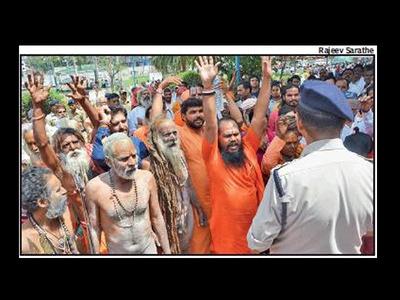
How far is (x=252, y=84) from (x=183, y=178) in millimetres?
927

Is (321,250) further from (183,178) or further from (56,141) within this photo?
(56,141)

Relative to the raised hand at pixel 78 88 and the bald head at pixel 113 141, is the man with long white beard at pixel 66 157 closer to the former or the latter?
the raised hand at pixel 78 88

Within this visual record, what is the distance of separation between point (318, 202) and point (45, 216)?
228 centimetres

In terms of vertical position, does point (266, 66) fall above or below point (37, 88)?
above

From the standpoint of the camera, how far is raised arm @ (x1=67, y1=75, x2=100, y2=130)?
5.25m

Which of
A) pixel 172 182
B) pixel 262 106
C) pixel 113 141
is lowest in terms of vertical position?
pixel 172 182

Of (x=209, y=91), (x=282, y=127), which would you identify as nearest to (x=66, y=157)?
(x=209, y=91)

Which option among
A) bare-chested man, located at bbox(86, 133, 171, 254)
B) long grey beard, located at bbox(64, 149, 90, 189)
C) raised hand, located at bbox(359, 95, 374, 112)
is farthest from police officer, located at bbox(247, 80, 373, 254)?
long grey beard, located at bbox(64, 149, 90, 189)

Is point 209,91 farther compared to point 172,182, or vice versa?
point 172,182

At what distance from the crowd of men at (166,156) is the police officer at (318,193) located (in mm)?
860

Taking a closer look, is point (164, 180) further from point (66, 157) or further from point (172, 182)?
point (66, 157)

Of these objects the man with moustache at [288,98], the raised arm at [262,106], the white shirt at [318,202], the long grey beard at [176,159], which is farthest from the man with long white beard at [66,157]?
the white shirt at [318,202]

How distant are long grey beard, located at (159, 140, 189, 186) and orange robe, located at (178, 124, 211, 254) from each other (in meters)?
0.04

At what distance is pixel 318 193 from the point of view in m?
4.16
